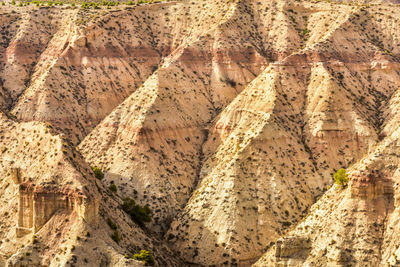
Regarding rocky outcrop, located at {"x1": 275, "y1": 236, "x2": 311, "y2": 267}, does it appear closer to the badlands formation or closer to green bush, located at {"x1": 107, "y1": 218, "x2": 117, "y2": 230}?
the badlands formation

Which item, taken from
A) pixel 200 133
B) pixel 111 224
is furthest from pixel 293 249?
pixel 200 133

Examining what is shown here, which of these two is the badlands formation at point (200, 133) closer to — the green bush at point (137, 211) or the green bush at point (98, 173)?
the green bush at point (98, 173)

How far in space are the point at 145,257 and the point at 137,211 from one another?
13908 millimetres

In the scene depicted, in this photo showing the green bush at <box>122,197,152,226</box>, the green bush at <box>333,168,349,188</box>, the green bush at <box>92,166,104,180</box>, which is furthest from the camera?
the green bush at <box>92,166,104,180</box>

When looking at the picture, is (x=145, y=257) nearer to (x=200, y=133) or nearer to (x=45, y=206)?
(x=45, y=206)

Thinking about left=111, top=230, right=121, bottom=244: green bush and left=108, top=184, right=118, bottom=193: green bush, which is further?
left=108, top=184, right=118, bottom=193: green bush

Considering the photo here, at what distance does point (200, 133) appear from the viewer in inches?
4847

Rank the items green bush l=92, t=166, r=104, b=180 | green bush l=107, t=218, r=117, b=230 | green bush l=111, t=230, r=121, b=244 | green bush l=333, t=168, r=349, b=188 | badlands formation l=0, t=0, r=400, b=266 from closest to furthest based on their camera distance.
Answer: green bush l=111, t=230, r=121, b=244
badlands formation l=0, t=0, r=400, b=266
green bush l=107, t=218, r=117, b=230
green bush l=333, t=168, r=349, b=188
green bush l=92, t=166, r=104, b=180

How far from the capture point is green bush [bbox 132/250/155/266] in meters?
94.1

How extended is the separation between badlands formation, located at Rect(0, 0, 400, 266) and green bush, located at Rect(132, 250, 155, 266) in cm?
28

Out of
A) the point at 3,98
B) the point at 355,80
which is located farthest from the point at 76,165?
the point at 355,80

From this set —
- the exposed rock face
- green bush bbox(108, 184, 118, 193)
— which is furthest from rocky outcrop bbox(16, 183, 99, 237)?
the exposed rock face

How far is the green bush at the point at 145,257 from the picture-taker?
3703 inches

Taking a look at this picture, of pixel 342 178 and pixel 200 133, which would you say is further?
pixel 200 133
